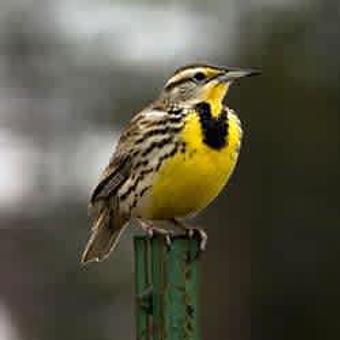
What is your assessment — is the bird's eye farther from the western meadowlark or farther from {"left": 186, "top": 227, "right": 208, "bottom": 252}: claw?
{"left": 186, "top": 227, "right": 208, "bottom": 252}: claw

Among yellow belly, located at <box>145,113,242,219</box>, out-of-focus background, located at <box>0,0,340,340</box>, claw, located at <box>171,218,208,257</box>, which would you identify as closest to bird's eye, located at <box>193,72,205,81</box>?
yellow belly, located at <box>145,113,242,219</box>

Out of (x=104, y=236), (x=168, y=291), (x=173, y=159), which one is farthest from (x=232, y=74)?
(x=168, y=291)

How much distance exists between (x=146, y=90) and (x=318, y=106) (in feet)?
4.63

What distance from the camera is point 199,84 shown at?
4070 mm

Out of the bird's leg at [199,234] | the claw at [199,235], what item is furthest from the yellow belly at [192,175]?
the claw at [199,235]

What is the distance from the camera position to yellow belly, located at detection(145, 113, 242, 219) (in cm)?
385

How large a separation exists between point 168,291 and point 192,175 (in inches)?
29.0

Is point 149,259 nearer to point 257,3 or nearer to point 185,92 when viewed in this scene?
point 185,92

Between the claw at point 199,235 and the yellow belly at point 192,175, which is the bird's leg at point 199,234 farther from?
the yellow belly at point 192,175

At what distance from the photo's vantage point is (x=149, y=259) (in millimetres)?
3201

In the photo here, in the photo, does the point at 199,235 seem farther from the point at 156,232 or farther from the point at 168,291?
the point at 168,291

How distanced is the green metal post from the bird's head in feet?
2.72

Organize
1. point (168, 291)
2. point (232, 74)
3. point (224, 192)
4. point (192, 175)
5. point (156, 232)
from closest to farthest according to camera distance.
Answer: point (168, 291), point (156, 232), point (192, 175), point (232, 74), point (224, 192)

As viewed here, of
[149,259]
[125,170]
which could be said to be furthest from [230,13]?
[149,259]
